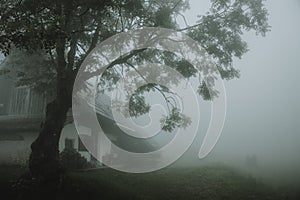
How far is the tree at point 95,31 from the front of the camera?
3250 millimetres

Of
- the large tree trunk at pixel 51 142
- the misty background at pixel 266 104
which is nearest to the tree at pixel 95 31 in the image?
the large tree trunk at pixel 51 142

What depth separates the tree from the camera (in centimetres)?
325

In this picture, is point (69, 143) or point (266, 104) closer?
point (69, 143)

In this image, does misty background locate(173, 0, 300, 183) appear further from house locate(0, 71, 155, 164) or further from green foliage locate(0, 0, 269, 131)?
house locate(0, 71, 155, 164)

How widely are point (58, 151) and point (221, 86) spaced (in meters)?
1.70

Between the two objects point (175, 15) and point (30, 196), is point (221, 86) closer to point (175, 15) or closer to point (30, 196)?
point (175, 15)

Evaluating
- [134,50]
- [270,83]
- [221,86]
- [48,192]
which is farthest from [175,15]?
[48,192]

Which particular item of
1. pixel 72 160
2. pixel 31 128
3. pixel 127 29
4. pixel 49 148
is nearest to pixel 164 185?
pixel 72 160

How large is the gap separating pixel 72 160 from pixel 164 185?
34.5 inches

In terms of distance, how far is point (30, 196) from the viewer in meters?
3.13

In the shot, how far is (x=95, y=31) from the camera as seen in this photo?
3.62 metres

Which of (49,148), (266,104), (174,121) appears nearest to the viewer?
(49,148)

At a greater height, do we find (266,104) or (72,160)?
(266,104)

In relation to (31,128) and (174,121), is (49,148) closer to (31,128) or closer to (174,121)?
(31,128)
